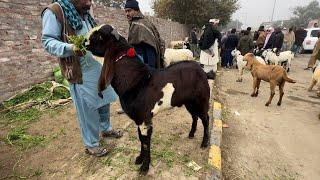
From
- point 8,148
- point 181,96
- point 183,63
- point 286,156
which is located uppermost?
point 183,63

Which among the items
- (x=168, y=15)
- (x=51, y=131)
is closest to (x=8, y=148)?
(x=51, y=131)

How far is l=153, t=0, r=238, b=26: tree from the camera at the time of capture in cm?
2383

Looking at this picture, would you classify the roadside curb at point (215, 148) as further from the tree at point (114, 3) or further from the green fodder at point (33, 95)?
the tree at point (114, 3)

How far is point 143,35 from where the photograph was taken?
14.5 ft

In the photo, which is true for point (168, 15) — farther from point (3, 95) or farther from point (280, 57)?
point (3, 95)

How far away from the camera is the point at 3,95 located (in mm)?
5852

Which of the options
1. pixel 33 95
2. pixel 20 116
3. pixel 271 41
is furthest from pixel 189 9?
pixel 20 116

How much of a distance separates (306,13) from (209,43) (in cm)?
7880

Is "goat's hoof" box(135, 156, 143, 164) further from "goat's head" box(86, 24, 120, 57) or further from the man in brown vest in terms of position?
"goat's head" box(86, 24, 120, 57)

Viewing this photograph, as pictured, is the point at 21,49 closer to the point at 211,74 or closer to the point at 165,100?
the point at 165,100

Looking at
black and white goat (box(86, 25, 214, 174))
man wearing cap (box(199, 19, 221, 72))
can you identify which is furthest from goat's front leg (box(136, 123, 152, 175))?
man wearing cap (box(199, 19, 221, 72))

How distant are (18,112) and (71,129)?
1.52 meters

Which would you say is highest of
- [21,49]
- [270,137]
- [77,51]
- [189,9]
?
[189,9]

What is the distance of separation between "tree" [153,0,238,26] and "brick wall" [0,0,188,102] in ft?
59.9
